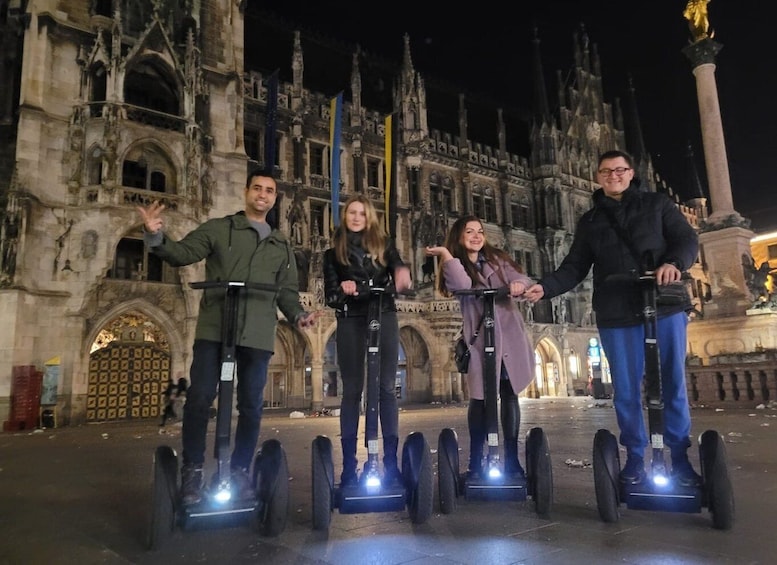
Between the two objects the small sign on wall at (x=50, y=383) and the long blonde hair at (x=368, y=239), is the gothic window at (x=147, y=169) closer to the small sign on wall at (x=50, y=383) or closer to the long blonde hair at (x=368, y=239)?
the small sign on wall at (x=50, y=383)

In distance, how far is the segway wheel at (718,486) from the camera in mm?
3236

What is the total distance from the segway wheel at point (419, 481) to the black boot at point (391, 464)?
7 centimetres

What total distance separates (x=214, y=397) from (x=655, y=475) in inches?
110

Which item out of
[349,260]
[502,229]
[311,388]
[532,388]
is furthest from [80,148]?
[532,388]

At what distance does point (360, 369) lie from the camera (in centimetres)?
399

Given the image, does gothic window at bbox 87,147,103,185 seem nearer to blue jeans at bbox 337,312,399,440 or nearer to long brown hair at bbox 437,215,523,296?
long brown hair at bbox 437,215,523,296

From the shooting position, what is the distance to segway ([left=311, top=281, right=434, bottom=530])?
140 inches

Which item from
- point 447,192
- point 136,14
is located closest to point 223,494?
point 136,14

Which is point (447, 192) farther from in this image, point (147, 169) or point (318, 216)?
point (147, 169)

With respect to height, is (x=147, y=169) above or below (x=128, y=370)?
above

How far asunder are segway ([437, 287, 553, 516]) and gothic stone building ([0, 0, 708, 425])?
15725 mm

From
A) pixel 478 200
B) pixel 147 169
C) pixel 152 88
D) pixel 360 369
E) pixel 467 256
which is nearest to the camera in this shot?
pixel 360 369

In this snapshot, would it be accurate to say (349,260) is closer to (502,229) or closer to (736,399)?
(736,399)

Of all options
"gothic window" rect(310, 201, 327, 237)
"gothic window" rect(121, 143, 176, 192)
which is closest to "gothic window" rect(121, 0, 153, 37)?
"gothic window" rect(121, 143, 176, 192)
